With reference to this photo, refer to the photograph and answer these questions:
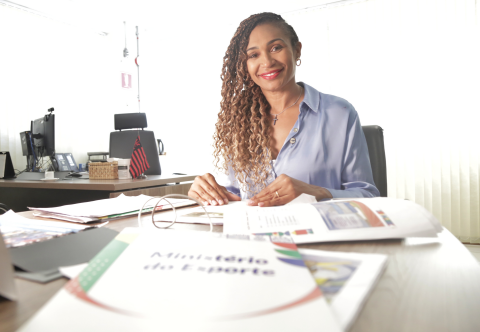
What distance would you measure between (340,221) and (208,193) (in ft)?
1.88

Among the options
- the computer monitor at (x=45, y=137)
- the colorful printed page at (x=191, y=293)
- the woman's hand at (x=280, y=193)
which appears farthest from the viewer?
the computer monitor at (x=45, y=137)

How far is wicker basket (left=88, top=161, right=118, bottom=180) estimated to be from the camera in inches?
96.0

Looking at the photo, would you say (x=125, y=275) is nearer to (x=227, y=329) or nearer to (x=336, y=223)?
(x=227, y=329)

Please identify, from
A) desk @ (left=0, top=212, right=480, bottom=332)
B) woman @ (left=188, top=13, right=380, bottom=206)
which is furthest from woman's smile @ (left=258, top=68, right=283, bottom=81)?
desk @ (left=0, top=212, right=480, bottom=332)

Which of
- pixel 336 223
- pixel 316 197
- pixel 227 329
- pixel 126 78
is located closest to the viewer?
pixel 227 329

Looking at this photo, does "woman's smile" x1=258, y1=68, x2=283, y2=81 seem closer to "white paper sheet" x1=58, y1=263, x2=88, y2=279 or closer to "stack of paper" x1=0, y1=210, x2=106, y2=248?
"stack of paper" x1=0, y1=210, x2=106, y2=248

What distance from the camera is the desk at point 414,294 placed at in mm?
322

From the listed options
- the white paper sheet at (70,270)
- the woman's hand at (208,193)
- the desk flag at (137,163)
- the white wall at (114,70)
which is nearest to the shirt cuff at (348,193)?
the woman's hand at (208,193)

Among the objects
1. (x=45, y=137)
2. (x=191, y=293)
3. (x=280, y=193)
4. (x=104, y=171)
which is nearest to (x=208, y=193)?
(x=280, y=193)

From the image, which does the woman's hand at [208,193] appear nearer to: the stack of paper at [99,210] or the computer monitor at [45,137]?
the stack of paper at [99,210]

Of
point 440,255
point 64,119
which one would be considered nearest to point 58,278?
point 440,255

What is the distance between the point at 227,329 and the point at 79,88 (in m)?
5.27

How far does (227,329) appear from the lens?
27 cm

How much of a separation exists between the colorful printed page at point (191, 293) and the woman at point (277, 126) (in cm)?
77
